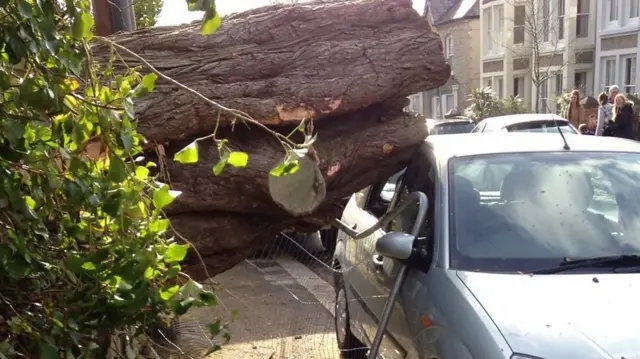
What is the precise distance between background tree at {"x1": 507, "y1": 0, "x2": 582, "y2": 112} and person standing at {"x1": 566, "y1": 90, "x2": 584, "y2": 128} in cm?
1242

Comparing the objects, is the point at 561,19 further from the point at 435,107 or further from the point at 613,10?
the point at 435,107

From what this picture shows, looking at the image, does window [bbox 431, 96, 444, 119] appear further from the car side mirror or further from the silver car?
the car side mirror

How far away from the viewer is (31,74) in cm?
223

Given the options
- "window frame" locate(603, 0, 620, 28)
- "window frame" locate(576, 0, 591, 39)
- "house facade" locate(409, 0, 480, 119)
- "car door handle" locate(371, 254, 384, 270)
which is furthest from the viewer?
"house facade" locate(409, 0, 480, 119)

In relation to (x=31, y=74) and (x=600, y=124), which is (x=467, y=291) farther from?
(x=600, y=124)

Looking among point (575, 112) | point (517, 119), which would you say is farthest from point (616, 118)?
point (575, 112)

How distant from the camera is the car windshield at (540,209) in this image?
3453 millimetres

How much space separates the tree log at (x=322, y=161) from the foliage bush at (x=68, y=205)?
167 cm

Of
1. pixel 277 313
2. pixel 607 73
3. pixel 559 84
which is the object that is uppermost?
pixel 607 73

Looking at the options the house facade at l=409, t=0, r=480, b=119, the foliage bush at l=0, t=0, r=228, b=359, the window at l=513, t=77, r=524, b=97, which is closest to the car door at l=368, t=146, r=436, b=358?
the foliage bush at l=0, t=0, r=228, b=359

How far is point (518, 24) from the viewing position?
3394cm

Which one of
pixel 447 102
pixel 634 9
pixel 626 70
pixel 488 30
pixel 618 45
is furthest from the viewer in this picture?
pixel 447 102

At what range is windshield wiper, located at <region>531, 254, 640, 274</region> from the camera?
332 centimetres

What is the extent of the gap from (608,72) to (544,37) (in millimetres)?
4453
